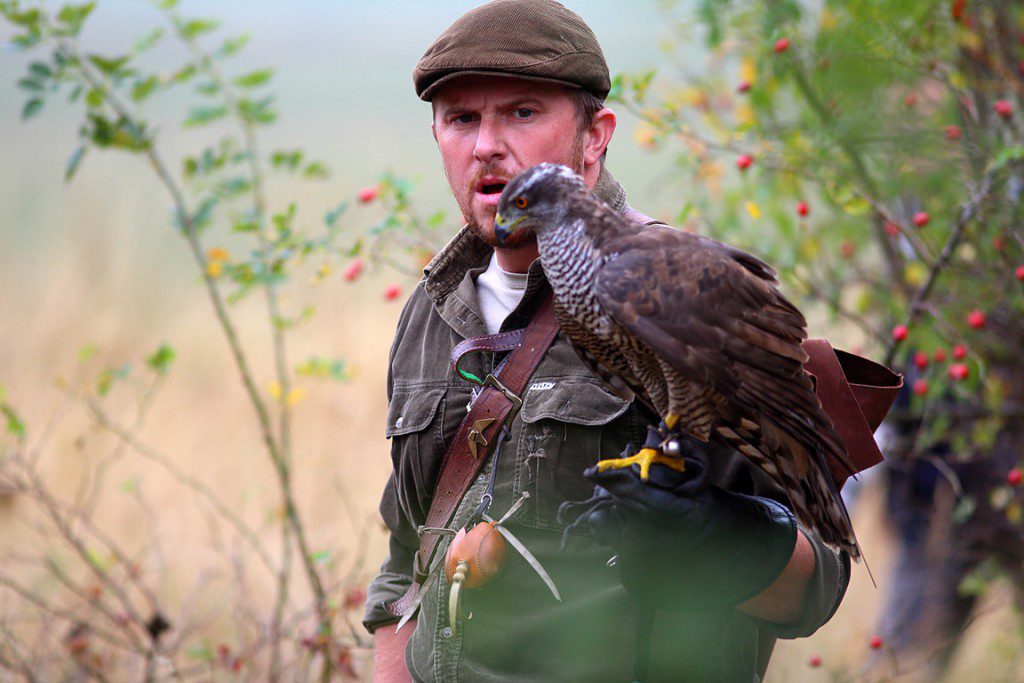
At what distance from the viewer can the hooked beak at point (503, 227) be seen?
2.03m

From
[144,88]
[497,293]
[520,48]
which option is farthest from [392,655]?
[144,88]

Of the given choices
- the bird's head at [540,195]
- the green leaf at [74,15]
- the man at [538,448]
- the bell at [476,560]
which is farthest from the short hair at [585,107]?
the green leaf at [74,15]

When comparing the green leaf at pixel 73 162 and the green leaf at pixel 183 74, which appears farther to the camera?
the green leaf at pixel 183 74

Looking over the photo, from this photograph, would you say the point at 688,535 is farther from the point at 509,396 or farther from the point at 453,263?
the point at 453,263

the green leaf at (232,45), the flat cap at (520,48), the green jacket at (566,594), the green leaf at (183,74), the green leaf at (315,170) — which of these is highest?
the flat cap at (520,48)

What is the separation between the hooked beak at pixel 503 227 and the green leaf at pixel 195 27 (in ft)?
7.63

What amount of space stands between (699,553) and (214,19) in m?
3.04

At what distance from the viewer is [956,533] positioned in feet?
16.8

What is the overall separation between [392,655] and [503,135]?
133cm

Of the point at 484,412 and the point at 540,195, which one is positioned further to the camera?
the point at 484,412

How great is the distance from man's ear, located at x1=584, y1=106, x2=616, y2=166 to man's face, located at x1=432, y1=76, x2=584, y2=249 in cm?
4

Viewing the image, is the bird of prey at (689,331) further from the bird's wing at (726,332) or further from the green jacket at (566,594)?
the green jacket at (566,594)

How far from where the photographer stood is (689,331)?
6.01ft

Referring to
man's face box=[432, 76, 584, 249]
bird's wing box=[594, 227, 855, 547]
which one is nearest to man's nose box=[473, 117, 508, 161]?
man's face box=[432, 76, 584, 249]
